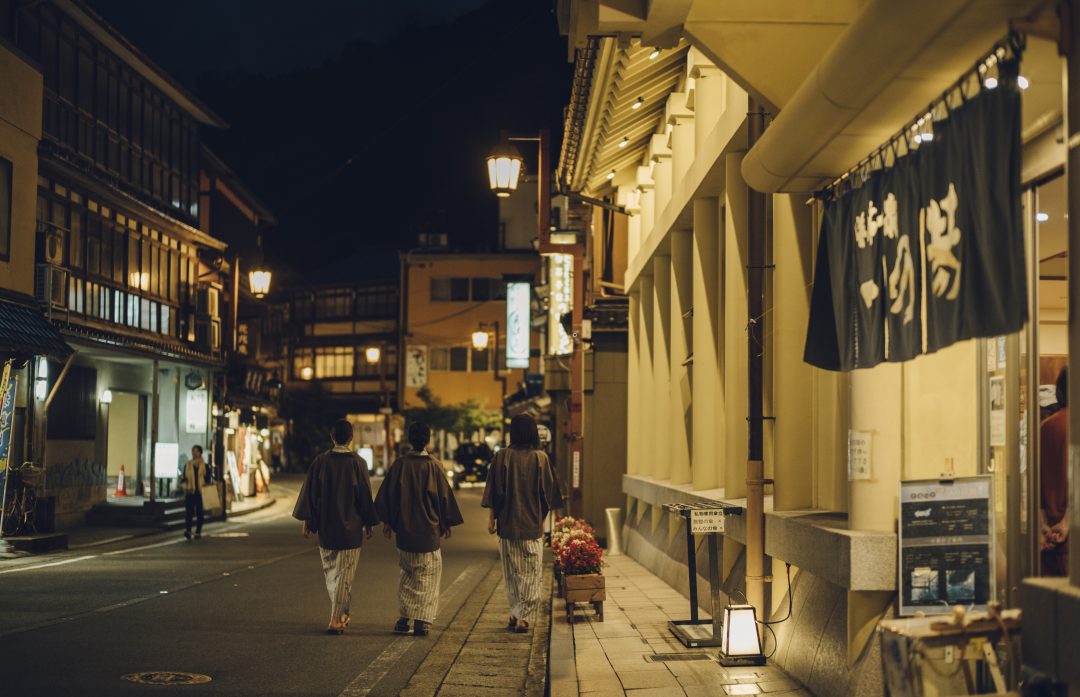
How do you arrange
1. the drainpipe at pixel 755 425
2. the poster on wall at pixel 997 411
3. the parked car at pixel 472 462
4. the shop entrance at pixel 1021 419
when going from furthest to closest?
the parked car at pixel 472 462
the drainpipe at pixel 755 425
the poster on wall at pixel 997 411
the shop entrance at pixel 1021 419

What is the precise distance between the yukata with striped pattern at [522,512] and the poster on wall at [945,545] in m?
5.87

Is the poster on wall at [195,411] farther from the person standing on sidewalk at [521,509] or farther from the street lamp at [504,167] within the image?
the person standing on sidewalk at [521,509]

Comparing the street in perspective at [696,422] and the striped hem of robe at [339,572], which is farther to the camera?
the striped hem of robe at [339,572]

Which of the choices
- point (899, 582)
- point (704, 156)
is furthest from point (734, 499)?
point (899, 582)

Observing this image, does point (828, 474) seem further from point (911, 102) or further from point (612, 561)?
point (612, 561)

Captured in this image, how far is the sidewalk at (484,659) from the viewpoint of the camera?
9.41 m

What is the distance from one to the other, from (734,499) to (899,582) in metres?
5.67

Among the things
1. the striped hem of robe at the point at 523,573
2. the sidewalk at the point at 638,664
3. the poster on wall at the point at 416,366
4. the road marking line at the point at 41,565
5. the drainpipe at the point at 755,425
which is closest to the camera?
the sidewalk at the point at 638,664

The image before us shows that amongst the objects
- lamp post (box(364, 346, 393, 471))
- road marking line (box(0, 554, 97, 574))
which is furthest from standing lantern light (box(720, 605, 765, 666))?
lamp post (box(364, 346, 393, 471))

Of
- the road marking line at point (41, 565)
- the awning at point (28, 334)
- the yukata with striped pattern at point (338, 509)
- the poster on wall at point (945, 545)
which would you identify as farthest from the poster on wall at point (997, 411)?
the awning at point (28, 334)

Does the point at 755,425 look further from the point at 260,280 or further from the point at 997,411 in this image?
the point at 260,280

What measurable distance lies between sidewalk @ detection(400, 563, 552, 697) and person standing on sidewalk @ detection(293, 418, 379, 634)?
131 centimetres

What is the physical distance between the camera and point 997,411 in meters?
7.47

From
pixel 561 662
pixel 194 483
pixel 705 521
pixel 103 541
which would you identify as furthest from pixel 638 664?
pixel 103 541
